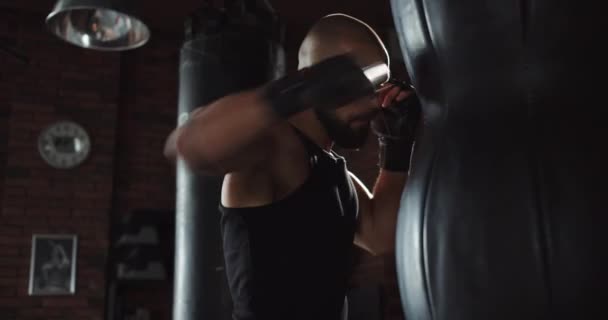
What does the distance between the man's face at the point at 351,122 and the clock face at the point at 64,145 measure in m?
3.62

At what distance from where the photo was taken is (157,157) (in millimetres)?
4602

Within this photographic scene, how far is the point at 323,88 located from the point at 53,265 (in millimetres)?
3860

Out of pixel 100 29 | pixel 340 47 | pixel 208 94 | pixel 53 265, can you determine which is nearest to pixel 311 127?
pixel 340 47

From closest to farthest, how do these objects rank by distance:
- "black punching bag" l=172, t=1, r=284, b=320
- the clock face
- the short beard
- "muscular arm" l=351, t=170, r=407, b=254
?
the short beard < "muscular arm" l=351, t=170, r=407, b=254 < "black punching bag" l=172, t=1, r=284, b=320 < the clock face

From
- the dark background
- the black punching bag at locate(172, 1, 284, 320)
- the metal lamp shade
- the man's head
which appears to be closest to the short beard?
the man's head

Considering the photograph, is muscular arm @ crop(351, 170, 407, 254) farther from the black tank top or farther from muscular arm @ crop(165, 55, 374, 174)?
muscular arm @ crop(165, 55, 374, 174)

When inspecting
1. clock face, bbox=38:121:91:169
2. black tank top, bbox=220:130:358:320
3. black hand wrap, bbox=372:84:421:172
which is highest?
clock face, bbox=38:121:91:169

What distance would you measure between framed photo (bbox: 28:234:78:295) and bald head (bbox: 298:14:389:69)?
343 centimetres

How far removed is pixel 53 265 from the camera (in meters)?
4.14

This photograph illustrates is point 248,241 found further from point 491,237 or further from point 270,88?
point 491,237

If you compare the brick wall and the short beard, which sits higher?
the brick wall

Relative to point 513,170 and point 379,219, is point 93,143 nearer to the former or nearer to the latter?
point 379,219

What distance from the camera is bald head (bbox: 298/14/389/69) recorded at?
114 cm

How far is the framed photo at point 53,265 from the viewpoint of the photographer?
4.09 meters
